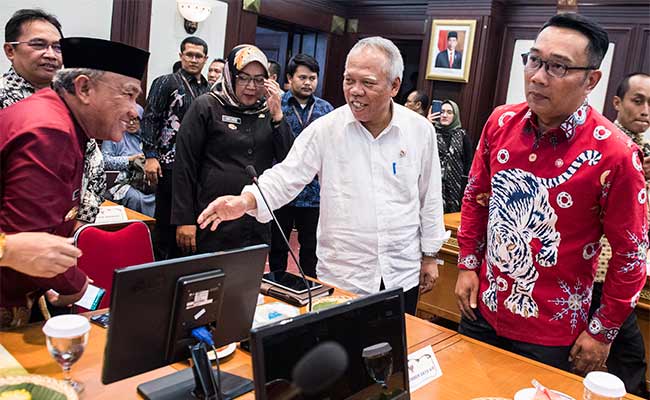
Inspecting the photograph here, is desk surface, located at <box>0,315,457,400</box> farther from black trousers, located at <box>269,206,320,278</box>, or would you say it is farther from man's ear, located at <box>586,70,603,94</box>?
black trousers, located at <box>269,206,320,278</box>

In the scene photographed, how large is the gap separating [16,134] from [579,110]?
1507 mm

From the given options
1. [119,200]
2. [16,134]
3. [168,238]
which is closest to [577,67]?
[16,134]

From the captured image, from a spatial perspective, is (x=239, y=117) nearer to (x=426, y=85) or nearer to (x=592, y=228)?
(x=592, y=228)

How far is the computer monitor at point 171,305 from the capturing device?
107 cm

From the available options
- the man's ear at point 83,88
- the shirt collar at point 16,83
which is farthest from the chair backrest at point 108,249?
the shirt collar at point 16,83

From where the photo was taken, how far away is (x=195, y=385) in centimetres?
123

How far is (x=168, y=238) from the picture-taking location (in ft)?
10.9

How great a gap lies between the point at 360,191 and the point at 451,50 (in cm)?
481

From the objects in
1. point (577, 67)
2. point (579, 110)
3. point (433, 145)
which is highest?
point (577, 67)

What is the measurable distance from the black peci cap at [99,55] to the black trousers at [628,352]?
6.27ft

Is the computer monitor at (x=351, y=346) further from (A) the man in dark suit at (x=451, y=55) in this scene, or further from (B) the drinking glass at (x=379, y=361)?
(A) the man in dark suit at (x=451, y=55)

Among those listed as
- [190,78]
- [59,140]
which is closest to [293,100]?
[190,78]

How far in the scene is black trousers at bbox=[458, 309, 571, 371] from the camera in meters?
1.65

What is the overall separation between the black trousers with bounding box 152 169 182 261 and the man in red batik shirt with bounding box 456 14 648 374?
2.08 metres
